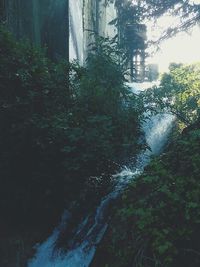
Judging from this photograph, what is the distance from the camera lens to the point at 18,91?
327 inches

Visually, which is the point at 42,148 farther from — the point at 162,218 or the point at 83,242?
the point at 162,218

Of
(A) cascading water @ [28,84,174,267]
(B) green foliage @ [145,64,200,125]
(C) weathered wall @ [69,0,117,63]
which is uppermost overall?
(C) weathered wall @ [69,0,117,63]

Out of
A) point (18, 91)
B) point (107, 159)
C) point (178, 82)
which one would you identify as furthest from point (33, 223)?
point (178, 82)

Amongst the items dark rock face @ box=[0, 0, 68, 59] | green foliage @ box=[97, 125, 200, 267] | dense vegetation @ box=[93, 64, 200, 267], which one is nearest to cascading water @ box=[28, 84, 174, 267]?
dense vegetation @ box=[93, 64, 200, 267]

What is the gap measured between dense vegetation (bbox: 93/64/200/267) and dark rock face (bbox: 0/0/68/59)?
26.3ft

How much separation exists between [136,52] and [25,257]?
26486 mm

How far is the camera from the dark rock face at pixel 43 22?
43.8 ft

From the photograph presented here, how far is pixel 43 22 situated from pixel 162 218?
1056 cm

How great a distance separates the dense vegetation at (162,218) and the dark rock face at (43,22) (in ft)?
26.3

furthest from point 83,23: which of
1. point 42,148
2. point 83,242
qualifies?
point 83,242

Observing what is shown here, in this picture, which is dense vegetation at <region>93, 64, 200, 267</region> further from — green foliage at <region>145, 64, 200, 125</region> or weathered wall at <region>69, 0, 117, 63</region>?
green foliage at <region>145, 64, 200, 125</region>

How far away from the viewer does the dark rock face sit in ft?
43.8

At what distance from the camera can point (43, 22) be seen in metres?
14.0

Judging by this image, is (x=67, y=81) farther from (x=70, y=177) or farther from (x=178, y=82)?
(x=178, y=82)
